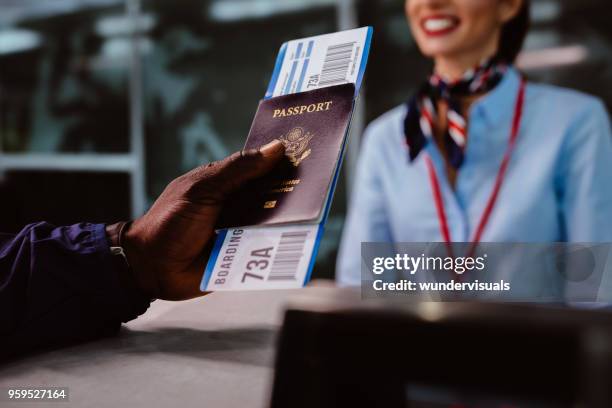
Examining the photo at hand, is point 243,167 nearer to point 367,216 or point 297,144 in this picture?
point 297,144

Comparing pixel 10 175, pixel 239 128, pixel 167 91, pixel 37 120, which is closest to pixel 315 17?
pixel 239 128

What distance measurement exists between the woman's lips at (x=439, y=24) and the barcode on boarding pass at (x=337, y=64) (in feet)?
3.24

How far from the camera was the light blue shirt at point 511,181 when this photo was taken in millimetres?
1290

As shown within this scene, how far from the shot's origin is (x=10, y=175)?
2943mm

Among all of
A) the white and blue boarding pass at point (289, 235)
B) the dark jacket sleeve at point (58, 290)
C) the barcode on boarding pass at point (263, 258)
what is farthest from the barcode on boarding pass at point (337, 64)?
the dark jacket sleeve at point (58, 290)

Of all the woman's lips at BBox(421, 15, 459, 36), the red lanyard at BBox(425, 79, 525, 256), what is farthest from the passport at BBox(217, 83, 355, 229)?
the woman's lips at BBox(421, 15, 459, 36)

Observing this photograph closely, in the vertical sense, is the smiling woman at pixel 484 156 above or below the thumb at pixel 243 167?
below

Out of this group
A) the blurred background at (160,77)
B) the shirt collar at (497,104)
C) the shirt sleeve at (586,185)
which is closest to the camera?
the shirt sleeve at (586,185)

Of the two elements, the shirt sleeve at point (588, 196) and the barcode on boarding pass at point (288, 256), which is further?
the shirt sleeve at point (588, 196)

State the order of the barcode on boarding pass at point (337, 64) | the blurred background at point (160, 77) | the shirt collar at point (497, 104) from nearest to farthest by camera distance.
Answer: the barcode on boarding pass at point (337, 64)
the shirt collar at point (497, 104)
the blurred background at point (160, 77)

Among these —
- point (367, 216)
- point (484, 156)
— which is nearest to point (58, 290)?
point (367, 216)

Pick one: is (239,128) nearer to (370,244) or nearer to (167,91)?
(167,91)

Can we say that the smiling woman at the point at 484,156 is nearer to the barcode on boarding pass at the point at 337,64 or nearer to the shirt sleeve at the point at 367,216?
the shirt sleeve at the point at 367,216

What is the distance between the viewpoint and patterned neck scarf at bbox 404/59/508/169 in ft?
4.68
